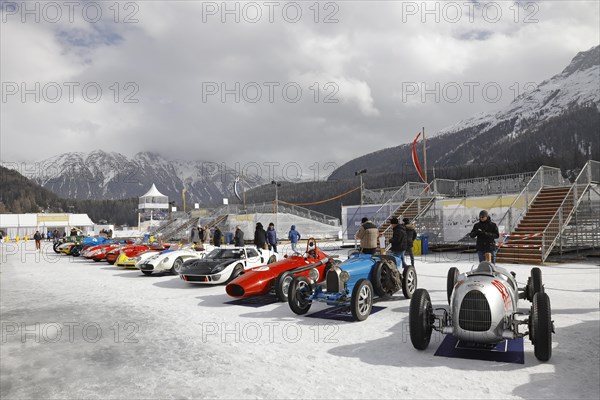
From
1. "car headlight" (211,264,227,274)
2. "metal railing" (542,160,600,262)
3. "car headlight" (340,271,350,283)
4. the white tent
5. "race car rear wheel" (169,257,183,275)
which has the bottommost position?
"race car rear wheel" (169,257,183,275)

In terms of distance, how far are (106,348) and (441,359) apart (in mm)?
4875

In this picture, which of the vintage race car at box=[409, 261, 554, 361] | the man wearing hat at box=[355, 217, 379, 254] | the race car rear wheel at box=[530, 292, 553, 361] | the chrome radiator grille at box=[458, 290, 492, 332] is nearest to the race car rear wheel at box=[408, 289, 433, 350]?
the vintage race car at box=[409, 261, 554, 361]

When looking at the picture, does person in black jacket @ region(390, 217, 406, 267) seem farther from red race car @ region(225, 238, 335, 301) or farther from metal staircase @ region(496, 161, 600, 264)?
metal staircase @ region(496, 161, 600, 264)

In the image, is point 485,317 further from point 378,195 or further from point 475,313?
point 378,195

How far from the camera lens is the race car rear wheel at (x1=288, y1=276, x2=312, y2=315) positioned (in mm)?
8367

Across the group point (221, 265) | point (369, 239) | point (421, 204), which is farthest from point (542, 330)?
point (421, 204)

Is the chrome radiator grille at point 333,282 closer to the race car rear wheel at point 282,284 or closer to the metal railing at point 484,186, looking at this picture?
the race car rear wheel at point 282,284

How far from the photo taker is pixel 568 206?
1877cm

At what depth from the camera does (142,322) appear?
8.17 meters

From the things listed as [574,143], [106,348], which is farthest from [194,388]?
[574,143]

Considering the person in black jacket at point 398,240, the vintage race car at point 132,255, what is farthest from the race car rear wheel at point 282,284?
the vintage race car at point 132,255

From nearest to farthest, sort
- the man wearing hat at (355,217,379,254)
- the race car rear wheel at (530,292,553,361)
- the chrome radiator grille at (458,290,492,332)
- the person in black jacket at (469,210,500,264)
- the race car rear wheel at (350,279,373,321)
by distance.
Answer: the race car rear wheel at (530,292,553,361)
the chrome radiator grille at (458,290,492,332)
the race car rear wheel at (350,279,373,321)
the person in black jacket at (469,210,500,264)
the man wearing hat at (355,217,379,254)

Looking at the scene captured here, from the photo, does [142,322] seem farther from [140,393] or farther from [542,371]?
[542,371]

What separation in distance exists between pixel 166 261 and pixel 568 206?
55.3ft
